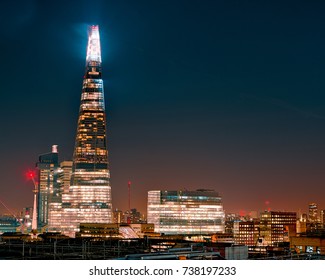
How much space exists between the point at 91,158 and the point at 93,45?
25.2m

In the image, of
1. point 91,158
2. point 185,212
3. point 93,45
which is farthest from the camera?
point 93,45

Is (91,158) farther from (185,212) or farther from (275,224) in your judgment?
(275,224)

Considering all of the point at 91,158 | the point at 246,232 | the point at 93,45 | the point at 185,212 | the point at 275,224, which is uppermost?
the point at 93,45

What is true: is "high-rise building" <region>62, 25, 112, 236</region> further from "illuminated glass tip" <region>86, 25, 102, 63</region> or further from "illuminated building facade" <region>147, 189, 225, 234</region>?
"illuminated building facade" <region>147, 189, 225, 234</region>

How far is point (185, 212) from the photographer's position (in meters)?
141

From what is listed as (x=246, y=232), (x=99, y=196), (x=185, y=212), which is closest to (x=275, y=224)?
(x=246, y=232)

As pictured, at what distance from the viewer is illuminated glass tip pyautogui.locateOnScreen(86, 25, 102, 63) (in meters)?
145

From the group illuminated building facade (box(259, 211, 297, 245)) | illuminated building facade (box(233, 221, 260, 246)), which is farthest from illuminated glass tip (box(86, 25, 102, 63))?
illuminated building facade (box(259, 211, 297, 245))
